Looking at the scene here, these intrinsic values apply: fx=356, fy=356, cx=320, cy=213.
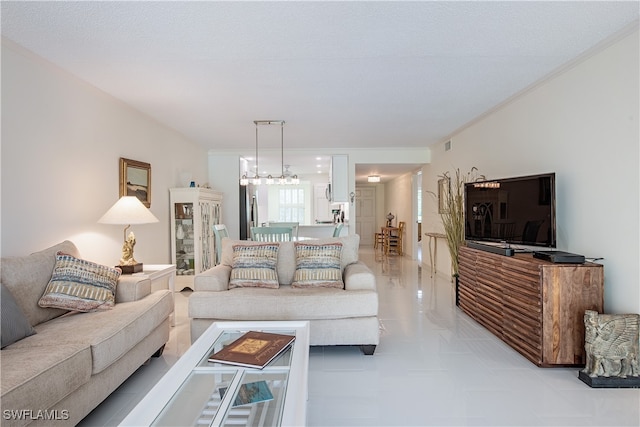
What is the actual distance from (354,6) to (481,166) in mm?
3312

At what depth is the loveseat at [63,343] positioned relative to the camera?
1533mm

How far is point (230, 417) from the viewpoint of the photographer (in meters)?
1.39

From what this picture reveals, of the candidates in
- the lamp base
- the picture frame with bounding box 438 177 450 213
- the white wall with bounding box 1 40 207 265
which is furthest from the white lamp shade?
the picture frame with bounding box 438 177 450 213

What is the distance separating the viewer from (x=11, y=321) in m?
1.91

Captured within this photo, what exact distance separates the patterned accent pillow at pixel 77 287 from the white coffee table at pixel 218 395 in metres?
1.01

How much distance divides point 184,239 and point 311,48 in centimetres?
358

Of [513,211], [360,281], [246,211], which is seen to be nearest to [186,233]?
[246,211]

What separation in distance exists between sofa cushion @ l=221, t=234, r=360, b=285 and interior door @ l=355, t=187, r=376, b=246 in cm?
869

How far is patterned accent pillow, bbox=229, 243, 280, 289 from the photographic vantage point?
3162 mm

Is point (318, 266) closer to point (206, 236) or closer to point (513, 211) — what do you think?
point (513, 211)

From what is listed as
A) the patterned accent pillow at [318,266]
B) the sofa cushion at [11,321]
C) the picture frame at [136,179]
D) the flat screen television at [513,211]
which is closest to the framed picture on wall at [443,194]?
the flat screen television at [513,211]

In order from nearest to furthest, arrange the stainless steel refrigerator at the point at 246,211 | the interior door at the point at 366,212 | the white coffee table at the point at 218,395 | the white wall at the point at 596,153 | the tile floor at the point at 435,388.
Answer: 1. the white coffee table at the point at 218,395
2. the tile floor at the point at 435,388
3. the white wall at the point at 596,153
4. the stainless steel refrigerator at the point at 246,211
5. the interior door at the point at 366,212

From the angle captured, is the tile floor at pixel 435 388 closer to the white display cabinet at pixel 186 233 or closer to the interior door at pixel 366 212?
the white display cabinet at pixel 186 233

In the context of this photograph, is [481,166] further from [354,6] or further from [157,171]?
[157,171]
